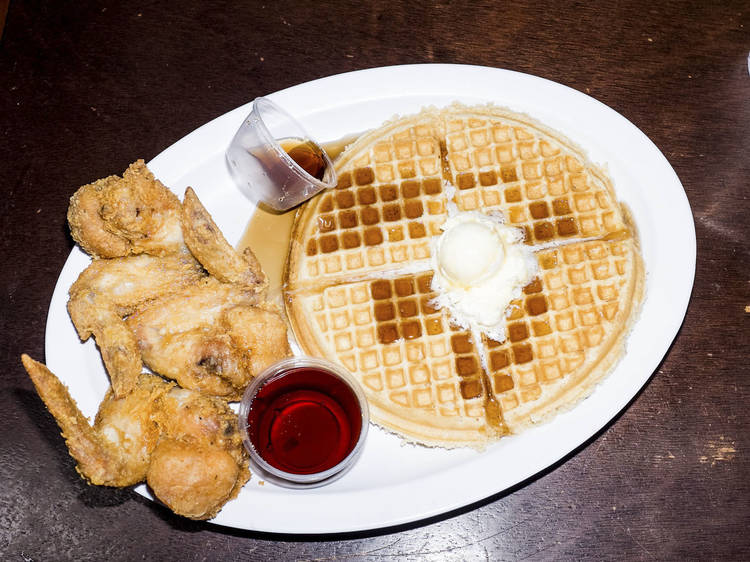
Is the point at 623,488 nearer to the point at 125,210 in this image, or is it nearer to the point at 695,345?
the point at 695,345

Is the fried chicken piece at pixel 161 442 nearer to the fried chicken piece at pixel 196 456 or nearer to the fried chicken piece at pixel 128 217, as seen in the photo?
the fried chicken piece at pixel 196 456

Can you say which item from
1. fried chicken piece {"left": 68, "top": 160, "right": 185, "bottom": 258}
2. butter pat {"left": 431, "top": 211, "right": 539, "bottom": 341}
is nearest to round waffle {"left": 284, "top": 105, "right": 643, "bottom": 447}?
butter pat {"left": 431, "top": 211, "right": 539, "bottom": 341}

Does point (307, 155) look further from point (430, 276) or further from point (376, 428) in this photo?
point (376, 428)

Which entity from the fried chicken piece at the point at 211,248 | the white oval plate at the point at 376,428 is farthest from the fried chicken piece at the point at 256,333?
the white oval plate at the point at 376,428

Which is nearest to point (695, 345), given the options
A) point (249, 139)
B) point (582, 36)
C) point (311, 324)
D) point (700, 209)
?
point (700, 209)

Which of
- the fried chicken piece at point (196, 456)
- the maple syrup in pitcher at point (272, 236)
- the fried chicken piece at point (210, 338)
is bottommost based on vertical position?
the fried chicken piece at point (196, 456)
